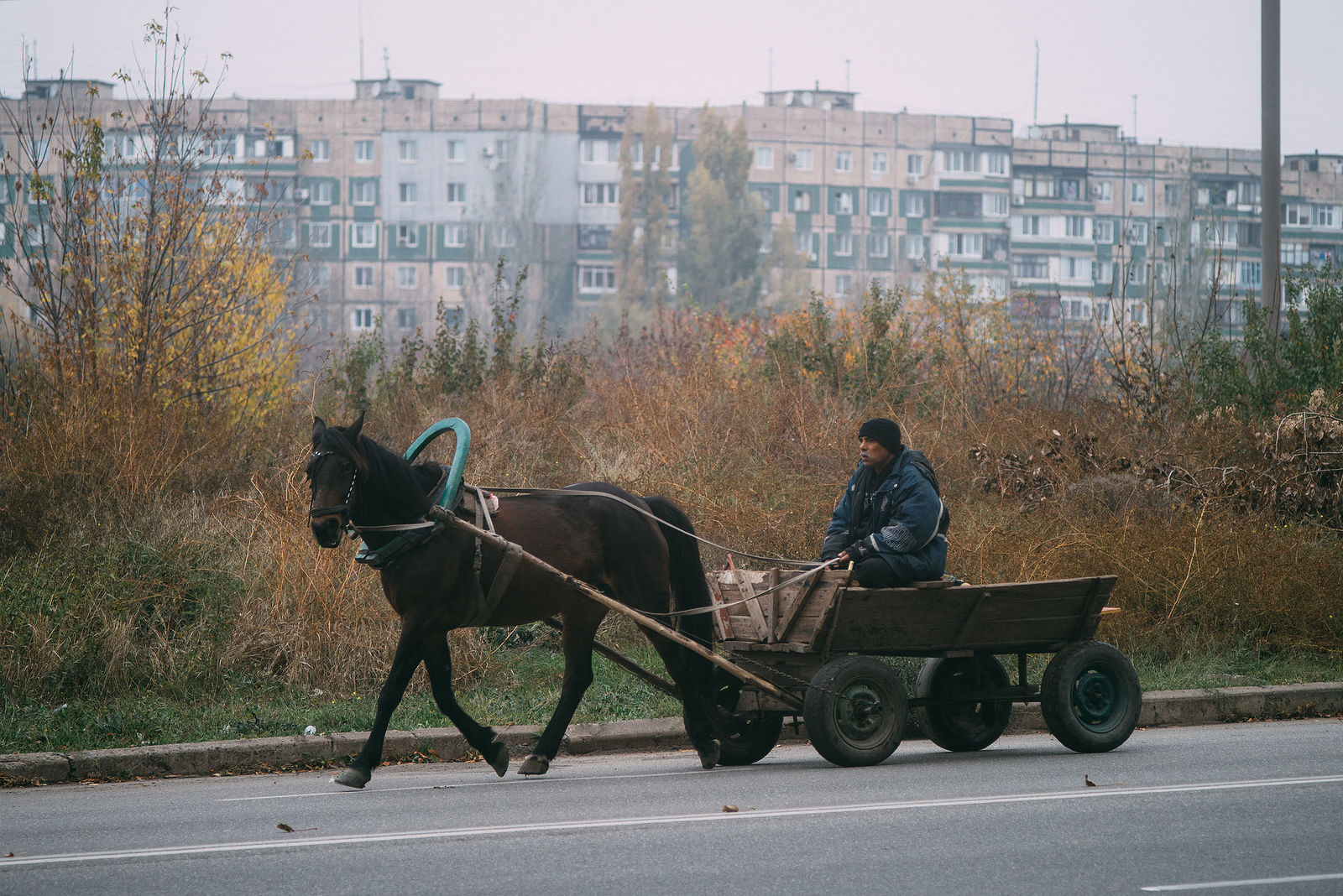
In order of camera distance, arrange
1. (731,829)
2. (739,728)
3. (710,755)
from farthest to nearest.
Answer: (739,728), (710,755), (731,829)

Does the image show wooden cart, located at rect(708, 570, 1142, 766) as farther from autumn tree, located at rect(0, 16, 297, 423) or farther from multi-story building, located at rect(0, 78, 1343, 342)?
multi-story building, located at rect(0, 78, 1343, 342)

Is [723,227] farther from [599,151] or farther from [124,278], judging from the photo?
[124,278]

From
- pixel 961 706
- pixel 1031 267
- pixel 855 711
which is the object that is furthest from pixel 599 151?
pixel 855 711

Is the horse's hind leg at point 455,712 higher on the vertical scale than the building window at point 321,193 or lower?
lower

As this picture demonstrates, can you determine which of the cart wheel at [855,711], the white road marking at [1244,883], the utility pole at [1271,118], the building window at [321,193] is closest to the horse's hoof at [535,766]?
the cart wheel at [855,711]

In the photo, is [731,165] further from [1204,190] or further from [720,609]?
[720,609]

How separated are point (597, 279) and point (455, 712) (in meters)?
90.5

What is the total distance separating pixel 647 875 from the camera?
18.3ft

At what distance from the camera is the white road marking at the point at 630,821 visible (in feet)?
20.5

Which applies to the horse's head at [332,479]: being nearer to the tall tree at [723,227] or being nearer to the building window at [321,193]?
the tall tree at [723,227]

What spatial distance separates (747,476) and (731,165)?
8001 cm

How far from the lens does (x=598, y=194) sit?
9812 centimetres

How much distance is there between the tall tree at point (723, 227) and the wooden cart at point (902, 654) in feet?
255

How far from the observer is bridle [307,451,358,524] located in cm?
772
